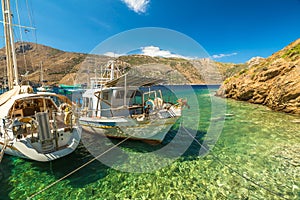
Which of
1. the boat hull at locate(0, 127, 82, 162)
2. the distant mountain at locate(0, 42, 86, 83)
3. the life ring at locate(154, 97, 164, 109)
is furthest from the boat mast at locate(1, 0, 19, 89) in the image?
the distant mountain at locate(0, 42, 86, 83)

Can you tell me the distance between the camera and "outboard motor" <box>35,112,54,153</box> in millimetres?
5617

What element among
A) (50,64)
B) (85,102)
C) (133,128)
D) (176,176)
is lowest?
(176,176)

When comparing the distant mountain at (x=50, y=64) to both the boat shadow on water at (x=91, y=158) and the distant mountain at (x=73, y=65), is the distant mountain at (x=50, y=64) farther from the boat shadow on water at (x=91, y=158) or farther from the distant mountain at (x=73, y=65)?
the boat shadow on water at (x=91, y=158)

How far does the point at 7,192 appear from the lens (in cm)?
497

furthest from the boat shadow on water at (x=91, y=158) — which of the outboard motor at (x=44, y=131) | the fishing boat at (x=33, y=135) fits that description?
the outboard motor at (x=44, y=131)

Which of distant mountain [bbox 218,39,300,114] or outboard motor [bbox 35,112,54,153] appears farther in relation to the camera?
distant mountain [bbox 218,39,300,114]

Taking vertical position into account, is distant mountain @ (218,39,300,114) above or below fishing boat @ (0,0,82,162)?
above

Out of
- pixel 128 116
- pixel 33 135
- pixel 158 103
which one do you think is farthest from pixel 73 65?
pixel 33 135

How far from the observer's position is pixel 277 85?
735 inches

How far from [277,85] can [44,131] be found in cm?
2470

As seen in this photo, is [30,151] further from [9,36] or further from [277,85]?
[277,85]

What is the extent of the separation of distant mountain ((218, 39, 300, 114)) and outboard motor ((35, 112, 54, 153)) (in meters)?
22.1

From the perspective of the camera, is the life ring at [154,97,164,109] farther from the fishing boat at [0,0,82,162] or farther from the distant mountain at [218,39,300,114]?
the distant mountain at [218,39,300,114]

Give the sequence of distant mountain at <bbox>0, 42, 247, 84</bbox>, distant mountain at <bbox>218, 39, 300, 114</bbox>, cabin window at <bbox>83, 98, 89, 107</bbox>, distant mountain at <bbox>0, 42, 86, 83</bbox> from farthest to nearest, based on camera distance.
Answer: distant mountain at <bbox>0, 42, 86, 83</bbox>, distant mountain at <bbox>0, 42, 247, 84</bbox>, distant mountain at <bbox>218, 39, 300, 114</bbox>, cabin window at <bbox>83, 98, 89, 107</bbox>
